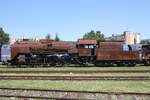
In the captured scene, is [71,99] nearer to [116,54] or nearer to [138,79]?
[138,79]

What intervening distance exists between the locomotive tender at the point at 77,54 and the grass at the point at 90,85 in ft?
50.9

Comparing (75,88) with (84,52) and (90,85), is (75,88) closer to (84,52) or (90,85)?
(90,85)

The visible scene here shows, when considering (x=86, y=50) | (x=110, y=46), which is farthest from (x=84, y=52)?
(x=110, y=46)

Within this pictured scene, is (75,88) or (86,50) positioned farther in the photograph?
(86,50)

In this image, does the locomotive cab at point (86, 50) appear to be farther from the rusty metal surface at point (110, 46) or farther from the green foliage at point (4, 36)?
the green foliage at point (4, 36)

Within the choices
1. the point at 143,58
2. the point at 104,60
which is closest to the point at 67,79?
the point at 104,60

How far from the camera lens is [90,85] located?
18.9 metres

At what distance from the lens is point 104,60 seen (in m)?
37.0

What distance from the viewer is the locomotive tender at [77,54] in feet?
121

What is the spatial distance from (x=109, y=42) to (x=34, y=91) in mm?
21871

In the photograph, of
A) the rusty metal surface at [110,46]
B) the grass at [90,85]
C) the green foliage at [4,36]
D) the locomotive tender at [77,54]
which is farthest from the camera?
the green foliage at [4,36]

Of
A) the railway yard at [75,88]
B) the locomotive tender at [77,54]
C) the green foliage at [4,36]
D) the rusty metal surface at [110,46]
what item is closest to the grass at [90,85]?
the railway yard at [75,88]

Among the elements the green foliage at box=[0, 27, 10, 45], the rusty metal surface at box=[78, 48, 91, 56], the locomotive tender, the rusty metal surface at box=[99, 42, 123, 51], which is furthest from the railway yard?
the green foliage at box=[0, 27, 10, 45]

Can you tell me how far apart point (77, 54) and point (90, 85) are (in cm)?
1829
